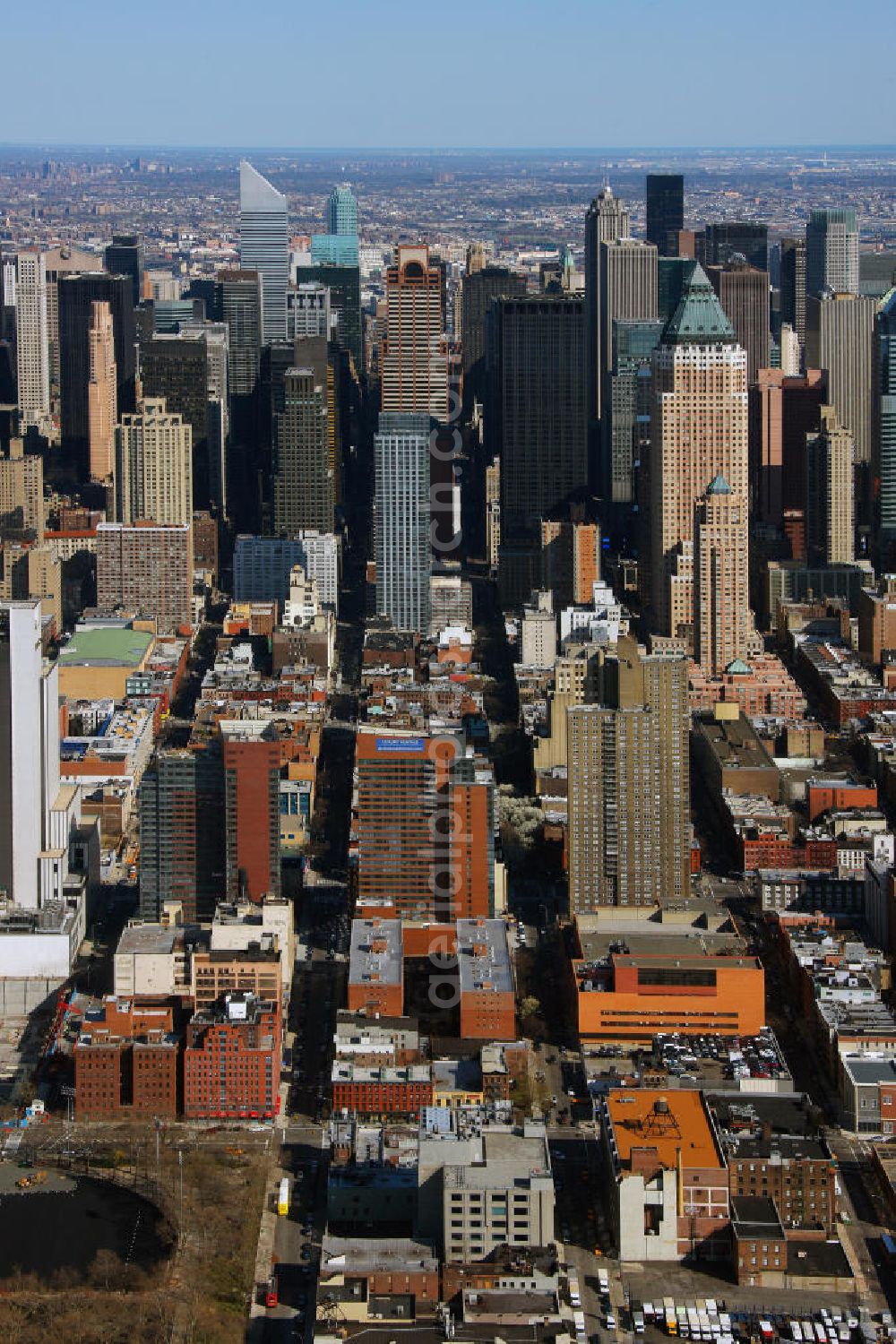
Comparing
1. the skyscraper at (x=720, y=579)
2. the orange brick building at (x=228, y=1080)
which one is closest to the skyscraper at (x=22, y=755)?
the orange brick building at (x=228, y=1080)

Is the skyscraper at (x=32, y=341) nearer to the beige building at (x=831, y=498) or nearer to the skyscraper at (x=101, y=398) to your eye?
the skyscraper at (x=101, y=398)

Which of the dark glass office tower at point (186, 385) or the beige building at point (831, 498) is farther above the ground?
the dark glass office tower at point (186, 385)

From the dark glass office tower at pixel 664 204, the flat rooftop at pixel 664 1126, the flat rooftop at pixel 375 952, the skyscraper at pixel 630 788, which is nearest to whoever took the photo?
the flat rooftop at pixel 664 1126

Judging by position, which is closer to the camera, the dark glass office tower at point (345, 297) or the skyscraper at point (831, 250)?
the dark glass office tower at point (345, 297)

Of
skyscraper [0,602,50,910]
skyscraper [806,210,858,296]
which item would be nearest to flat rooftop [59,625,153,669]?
skyscraper [0,602,50,910]

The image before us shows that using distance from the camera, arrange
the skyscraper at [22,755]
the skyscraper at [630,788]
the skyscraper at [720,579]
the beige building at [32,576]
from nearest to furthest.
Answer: the skyscraper at [22,755] < the skyscraper at [630,788] < the skyscraper at [720,579] < the beige building at [32,576]

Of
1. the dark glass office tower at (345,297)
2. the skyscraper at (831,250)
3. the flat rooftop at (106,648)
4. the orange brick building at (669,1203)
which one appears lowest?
the orange brick building at (669,1203)

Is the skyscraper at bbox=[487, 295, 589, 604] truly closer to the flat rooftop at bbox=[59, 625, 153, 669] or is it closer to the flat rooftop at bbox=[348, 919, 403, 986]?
the flat rooftop at bbox=[59, 625, 153, 669]
